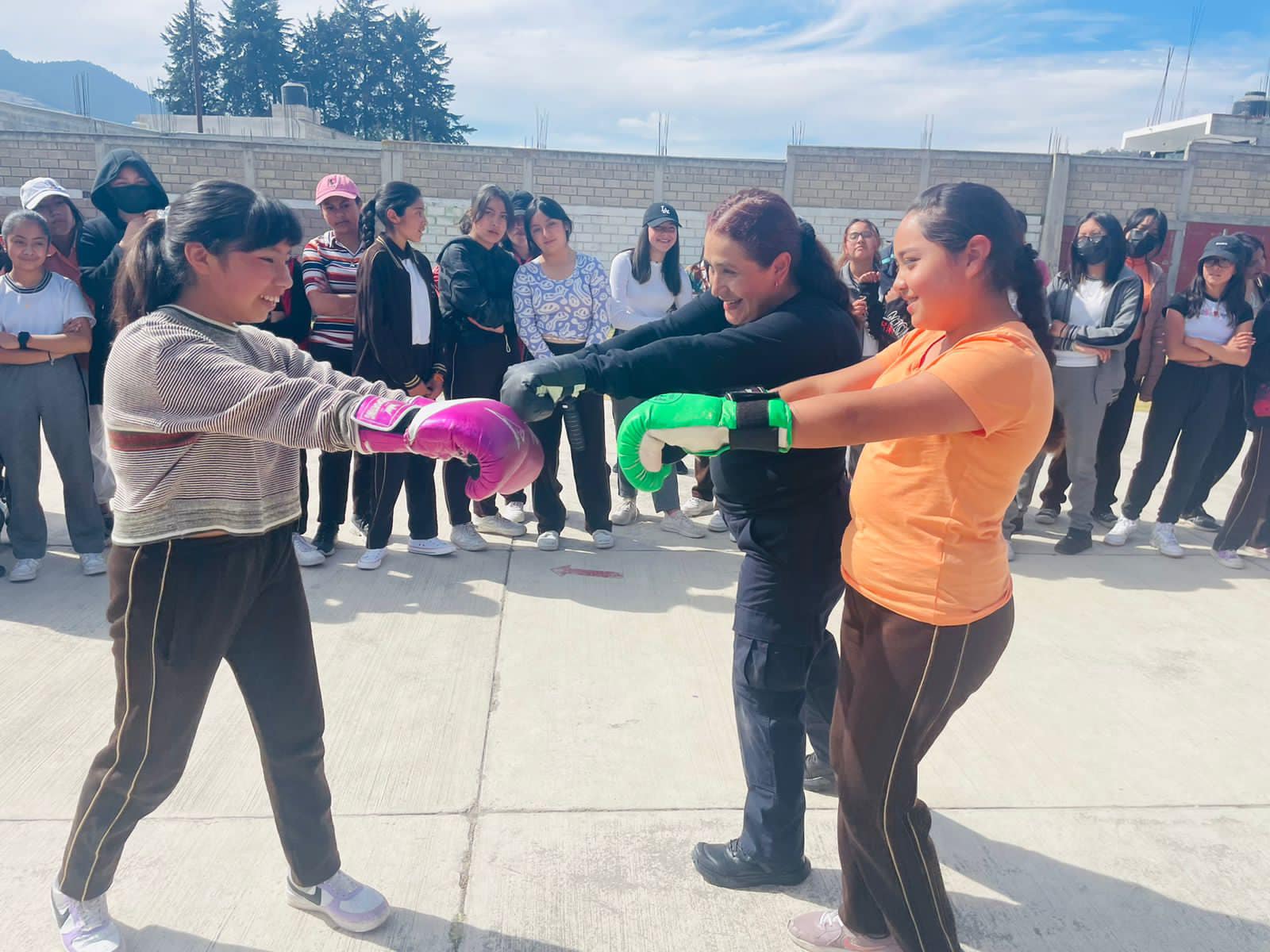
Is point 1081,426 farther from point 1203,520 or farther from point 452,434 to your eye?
point 452,434

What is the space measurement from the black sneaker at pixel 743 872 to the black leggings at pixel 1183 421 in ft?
13.4

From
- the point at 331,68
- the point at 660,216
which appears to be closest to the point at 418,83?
Result: the point at 331,68

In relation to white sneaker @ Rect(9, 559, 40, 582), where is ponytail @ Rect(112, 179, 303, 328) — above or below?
above

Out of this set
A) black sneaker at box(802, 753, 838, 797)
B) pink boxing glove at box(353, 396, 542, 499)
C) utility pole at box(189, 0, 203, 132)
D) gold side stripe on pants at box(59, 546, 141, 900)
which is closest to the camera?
pink boxing glove at box(353, 396, 542, 499)

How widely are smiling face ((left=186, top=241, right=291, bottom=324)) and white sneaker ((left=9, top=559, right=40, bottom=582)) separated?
325 cm

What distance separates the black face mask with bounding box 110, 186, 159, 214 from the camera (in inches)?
190

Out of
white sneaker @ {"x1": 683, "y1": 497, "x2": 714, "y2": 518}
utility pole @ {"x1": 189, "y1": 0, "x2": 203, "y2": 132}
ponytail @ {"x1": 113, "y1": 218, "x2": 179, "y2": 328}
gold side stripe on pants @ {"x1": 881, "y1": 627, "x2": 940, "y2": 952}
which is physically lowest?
white sneaker @ {"x1": 683, "y1": 497, "x2": 714, "y2": 518}

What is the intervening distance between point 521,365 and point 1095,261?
421 centimetres

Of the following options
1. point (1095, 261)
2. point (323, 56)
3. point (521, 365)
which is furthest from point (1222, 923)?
Result: point (323, 56)

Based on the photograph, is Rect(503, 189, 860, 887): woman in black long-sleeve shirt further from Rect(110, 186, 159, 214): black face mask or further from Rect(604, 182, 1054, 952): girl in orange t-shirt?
Rect(110, 186, 159, 214): black face mask

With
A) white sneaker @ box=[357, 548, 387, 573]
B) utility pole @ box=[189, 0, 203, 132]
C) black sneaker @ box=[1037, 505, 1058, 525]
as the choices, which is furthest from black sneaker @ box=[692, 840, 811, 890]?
utility pole @ box=[189, 0, 203, 132]

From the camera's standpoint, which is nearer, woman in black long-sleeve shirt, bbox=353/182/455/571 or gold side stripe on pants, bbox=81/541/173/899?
gold side stripe on pants, bbox=81/541/173/899

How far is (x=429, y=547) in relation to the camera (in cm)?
496

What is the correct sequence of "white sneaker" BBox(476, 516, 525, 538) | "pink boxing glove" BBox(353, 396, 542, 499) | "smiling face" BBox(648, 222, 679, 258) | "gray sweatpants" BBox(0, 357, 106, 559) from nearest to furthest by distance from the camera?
1. "pink boxing glove" BBox(353, 396, 542, 499)
2. "gray sweatpants" BBox(0, 357, 106, 559)
3. "white sneaker" BBox(476, 516, 525, 538)
4. "smiling face" BBox(648, 222, 679, 258)
